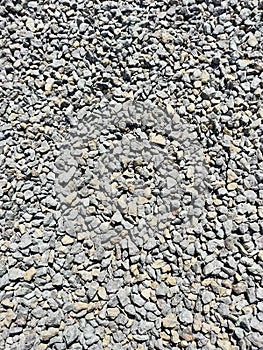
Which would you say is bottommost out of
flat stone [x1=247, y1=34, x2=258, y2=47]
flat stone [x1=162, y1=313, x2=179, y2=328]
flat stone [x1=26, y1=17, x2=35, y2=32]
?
flat stone [x1=162, y1=313, x2=179, y2=328]

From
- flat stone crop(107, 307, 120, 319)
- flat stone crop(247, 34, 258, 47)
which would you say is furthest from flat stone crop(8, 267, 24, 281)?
flat stone crop(247, 34, 258, 47)

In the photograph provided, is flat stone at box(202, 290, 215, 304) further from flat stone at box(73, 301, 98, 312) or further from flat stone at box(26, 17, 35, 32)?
flat stone at box(26, 17, 35, 32)

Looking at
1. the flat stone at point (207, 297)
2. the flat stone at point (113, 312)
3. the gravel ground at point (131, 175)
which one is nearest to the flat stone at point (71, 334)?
the gravel ground at point (131, 175)

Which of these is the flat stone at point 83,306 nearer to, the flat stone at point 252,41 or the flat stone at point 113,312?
the flat stone at point 113,312

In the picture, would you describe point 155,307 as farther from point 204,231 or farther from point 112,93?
point 112,93

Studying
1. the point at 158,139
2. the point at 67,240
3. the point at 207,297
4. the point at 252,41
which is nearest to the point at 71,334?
the point at 67,240

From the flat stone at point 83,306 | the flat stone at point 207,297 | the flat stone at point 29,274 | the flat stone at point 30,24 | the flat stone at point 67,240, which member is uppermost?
the flat stone at point 30,24

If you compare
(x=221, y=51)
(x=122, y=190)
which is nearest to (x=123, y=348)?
(x=122, y=190)

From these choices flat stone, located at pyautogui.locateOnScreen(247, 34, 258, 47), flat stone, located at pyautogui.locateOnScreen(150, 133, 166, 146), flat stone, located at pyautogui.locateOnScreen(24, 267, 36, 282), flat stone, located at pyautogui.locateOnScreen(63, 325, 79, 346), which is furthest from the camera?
flat stone, located at pyautogui.locateOnScreen(247, 34, 258, 47)
